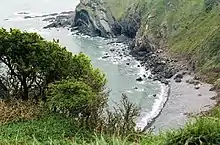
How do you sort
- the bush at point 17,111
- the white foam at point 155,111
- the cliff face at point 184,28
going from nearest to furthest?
the bush at point 17,111 < the white foam at point 155,111 < the cliff face at point 184,28

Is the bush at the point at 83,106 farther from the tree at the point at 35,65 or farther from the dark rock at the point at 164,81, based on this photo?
the dark rock at the point at 164,81

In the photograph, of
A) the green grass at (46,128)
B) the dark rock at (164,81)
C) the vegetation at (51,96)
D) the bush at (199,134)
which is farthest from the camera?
the dark rock at (164,81)

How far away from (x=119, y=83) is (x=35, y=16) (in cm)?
4984

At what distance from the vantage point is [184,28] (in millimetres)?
79375

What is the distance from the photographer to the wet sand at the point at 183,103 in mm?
46938

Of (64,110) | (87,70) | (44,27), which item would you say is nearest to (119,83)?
(87,70)

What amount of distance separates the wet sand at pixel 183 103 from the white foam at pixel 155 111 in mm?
661

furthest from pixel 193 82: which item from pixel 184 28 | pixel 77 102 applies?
pixel 77 102

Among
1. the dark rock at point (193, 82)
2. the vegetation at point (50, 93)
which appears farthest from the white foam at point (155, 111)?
the vegetation at point (50, 93)

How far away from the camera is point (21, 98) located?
36.1 meters

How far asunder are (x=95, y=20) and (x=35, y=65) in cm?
6347

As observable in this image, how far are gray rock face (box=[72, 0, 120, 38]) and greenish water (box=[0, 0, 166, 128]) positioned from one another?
130 inches

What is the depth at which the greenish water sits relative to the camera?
56.3m

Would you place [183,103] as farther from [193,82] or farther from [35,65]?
[35,65]
